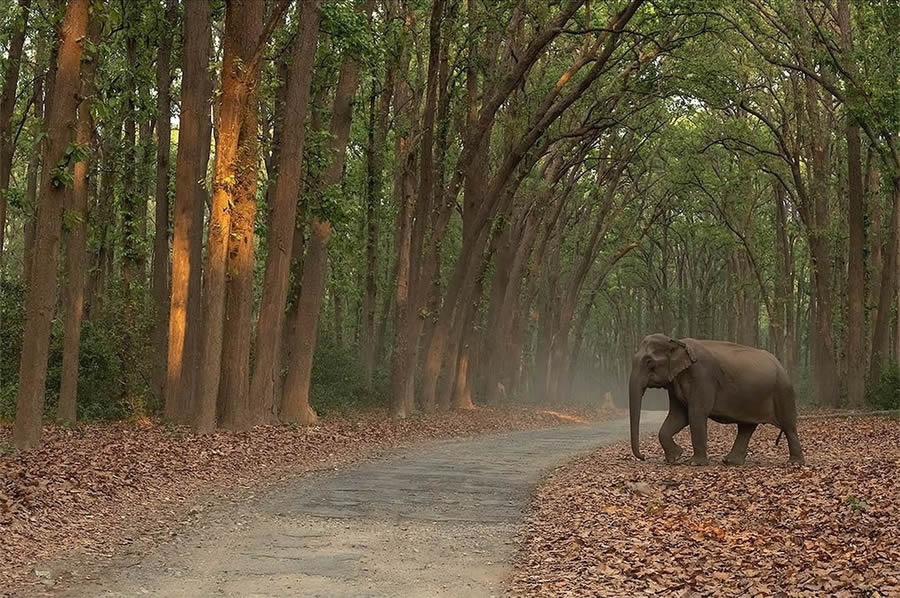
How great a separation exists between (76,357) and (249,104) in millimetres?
5576

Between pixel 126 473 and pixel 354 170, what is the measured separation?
22.3 meters

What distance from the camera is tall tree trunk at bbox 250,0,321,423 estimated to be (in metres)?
19.4

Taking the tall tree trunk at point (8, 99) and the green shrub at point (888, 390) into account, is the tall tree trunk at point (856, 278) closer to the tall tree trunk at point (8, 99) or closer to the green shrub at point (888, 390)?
the green shrub at point (888, 390)

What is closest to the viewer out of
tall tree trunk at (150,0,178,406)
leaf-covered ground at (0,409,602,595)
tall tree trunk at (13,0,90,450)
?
leaf-covered ground at (0,409,602,595)

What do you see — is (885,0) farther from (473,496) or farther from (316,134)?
(473,496)

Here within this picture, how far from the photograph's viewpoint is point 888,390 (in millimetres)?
27000

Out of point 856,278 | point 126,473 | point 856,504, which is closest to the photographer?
point 856,504

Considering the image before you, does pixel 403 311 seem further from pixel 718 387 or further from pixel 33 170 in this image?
pixel 33 170

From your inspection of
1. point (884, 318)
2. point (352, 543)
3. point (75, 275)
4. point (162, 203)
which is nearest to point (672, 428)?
point (352, 543)

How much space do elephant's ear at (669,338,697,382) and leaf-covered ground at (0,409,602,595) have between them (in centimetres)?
551

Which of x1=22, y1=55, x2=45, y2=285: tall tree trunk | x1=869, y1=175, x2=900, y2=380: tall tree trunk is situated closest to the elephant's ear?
x1=22, y1=55, x2=45, y2=285: tall tree trunk

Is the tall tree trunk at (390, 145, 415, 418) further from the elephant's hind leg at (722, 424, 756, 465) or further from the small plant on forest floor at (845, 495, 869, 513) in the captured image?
the small plant on forest floor at (845, 495, 869, 513)

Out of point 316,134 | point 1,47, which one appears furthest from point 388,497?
point 1,47

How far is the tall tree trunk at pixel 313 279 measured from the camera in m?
21.7
